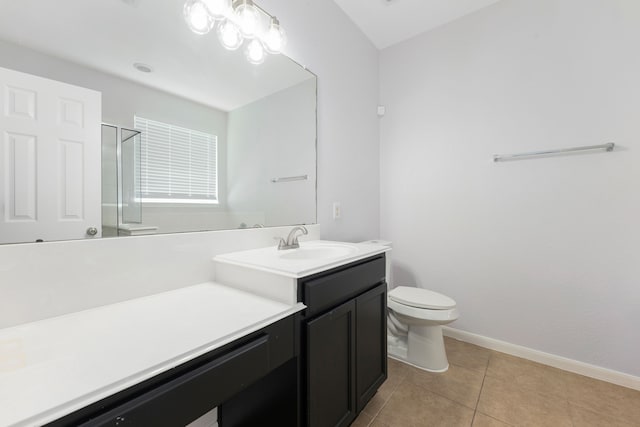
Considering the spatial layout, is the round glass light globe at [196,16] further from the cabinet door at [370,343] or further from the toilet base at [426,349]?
the toilet base at [426,349]

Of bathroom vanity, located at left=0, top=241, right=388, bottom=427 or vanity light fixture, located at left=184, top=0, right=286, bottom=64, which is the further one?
vanity light fixture, located at left=184, top=0, right=286, bottom=64

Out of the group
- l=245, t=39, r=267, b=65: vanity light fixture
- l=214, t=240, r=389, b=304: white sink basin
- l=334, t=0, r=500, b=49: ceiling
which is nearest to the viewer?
l=214, t=240, r=389, b=304: white sink basin

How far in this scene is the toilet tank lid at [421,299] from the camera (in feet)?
5.27

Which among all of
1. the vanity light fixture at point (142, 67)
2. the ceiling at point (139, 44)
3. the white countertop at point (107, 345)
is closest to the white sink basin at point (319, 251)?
the white countertop at point (107, 345)

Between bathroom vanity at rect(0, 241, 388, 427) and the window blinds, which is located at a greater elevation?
the window blinds

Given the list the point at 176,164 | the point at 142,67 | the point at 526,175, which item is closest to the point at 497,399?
the point at 526,175

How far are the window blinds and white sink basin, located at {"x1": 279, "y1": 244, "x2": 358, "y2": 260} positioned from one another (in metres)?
0.48

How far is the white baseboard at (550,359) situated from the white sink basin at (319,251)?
1.37m

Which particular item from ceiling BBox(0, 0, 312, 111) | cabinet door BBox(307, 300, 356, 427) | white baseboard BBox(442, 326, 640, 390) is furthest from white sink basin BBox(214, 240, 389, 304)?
white baseboard BBox(442, 326, 640, 390)

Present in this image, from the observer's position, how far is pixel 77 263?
2.66 feet

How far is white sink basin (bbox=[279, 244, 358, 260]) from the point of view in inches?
53.1

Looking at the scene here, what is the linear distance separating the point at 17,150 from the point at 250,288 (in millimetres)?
795

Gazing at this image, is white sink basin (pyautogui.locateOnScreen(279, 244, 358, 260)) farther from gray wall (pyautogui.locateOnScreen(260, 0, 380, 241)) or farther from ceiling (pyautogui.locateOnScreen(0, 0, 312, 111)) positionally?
ceiling (pyautogui.locateOnScreen(0, 0, 312, 111))

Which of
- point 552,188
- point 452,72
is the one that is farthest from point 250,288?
point 452,72
